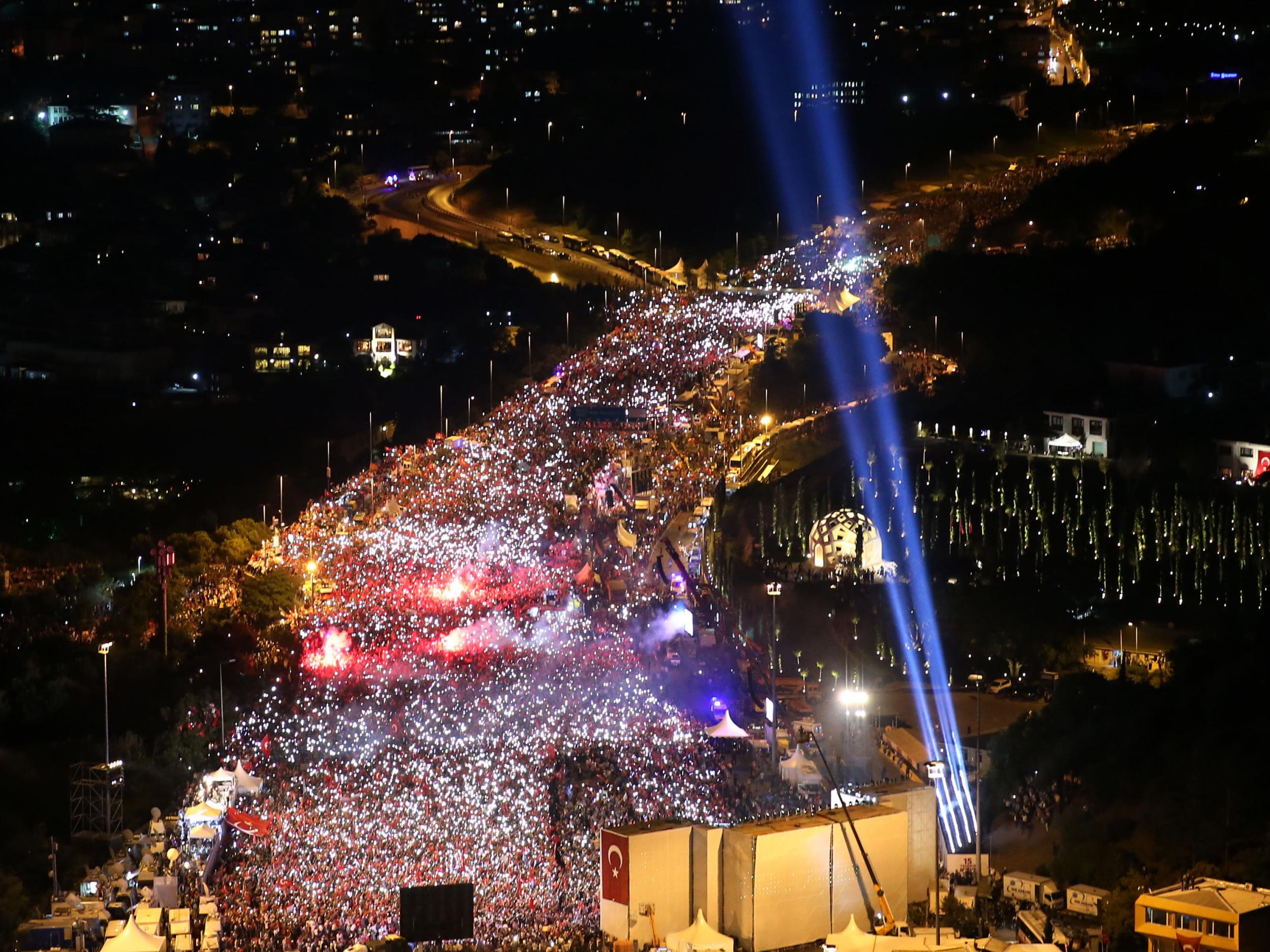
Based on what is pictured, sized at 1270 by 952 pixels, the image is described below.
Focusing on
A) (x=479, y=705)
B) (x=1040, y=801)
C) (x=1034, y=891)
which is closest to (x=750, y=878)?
(x=1034, y=891)

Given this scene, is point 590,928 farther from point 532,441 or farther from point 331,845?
point 532,441

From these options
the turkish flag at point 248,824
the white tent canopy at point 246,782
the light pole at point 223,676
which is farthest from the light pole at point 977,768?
the light pole at point 223,676

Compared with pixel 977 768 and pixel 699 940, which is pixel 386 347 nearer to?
pixel 977 768

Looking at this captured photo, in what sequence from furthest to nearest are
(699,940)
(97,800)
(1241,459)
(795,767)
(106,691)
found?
(1241,459) → (106,691) → (795,767) → (97,800) → (699,940)

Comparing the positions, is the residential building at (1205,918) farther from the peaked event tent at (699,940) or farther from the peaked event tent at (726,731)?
the peaked event tent at (726,731)

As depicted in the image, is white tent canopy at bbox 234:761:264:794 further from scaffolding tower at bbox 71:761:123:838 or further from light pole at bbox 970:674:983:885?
light pole at bbox 970:674:983:885

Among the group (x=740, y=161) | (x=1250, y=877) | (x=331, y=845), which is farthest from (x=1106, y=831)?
(x=740, y=161)

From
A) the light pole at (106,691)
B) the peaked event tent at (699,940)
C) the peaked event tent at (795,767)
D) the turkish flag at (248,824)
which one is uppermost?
the light pole at (106,691)
